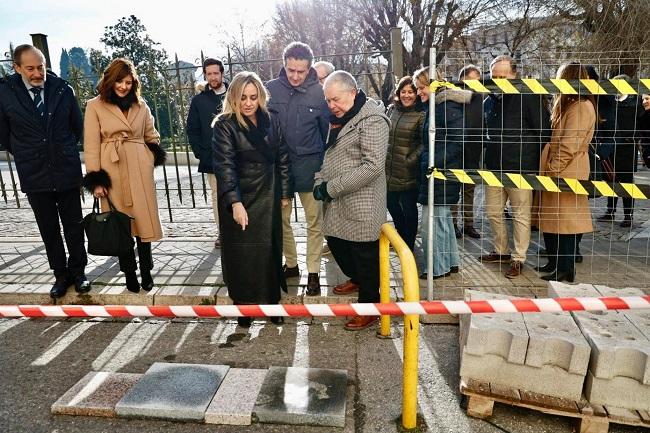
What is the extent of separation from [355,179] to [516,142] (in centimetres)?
182

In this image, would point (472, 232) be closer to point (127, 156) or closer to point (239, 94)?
point (239, 94)

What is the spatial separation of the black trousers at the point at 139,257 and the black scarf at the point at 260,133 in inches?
64.6

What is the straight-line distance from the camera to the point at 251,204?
3.89 metres

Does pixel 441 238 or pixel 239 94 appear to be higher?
pixel 239 94

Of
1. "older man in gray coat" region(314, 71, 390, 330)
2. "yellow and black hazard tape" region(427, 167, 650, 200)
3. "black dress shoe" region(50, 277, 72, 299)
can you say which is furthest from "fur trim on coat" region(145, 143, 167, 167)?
"yellow and black hazard tape" region(427, 167, 650, 200)

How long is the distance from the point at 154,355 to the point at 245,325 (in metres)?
0.76

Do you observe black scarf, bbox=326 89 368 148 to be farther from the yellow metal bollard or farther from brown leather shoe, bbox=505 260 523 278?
brown leather shoe, bbox=505 260 523 278

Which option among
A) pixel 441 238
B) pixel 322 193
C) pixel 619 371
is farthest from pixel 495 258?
pixel 619 371

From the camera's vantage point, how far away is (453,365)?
354cm

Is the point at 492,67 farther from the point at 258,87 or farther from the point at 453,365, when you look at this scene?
the point at 453,365

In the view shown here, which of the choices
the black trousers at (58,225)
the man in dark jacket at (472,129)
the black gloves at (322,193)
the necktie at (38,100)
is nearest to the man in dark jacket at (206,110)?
the black trousers at (58,225)

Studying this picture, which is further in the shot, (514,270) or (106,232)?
(514,270)

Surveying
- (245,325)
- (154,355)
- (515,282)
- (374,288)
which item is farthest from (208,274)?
(515,282)

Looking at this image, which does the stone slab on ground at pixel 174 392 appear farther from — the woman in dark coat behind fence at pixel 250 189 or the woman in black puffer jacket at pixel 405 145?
the woman in black puffer jacket at pixel 405 145
